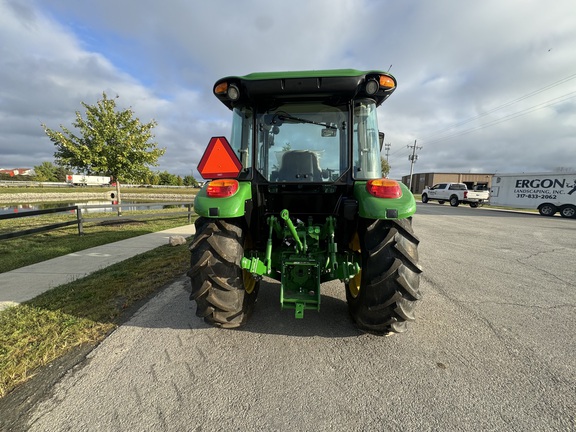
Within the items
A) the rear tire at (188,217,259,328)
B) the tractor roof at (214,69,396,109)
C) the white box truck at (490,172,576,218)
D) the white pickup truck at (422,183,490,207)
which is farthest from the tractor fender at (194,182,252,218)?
the white pickup truck at (422,183,490,207)

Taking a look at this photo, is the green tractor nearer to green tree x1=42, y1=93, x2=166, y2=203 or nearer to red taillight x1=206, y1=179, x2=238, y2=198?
red taillight x1=206, y1=179, x2=238, y2=198

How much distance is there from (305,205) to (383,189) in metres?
0.86

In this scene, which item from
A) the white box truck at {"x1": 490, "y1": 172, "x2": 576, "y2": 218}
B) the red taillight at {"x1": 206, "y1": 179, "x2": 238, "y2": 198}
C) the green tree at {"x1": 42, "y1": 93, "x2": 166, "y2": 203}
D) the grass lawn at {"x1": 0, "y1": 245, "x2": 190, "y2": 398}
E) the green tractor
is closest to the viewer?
the grass lawn at {"x1": 0, "y1": 245, "x2": 190, "y2": 398}

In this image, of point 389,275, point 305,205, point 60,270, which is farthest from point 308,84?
point 60,270

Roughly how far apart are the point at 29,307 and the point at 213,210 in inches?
111

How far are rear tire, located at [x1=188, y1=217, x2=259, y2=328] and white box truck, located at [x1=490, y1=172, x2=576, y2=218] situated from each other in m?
23.2

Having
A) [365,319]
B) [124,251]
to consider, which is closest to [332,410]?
[365,319]

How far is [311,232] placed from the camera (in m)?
2.84

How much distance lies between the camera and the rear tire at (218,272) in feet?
8.43

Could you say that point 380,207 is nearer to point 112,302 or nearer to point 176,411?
point 176,411

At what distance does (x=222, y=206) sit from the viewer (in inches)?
99.3

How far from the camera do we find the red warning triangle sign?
2559mm

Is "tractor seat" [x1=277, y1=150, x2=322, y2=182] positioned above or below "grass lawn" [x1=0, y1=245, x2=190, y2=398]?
above

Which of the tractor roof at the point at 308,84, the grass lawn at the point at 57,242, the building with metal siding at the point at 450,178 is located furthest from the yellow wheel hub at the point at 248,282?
the building with metal siding at the point at 450,178
